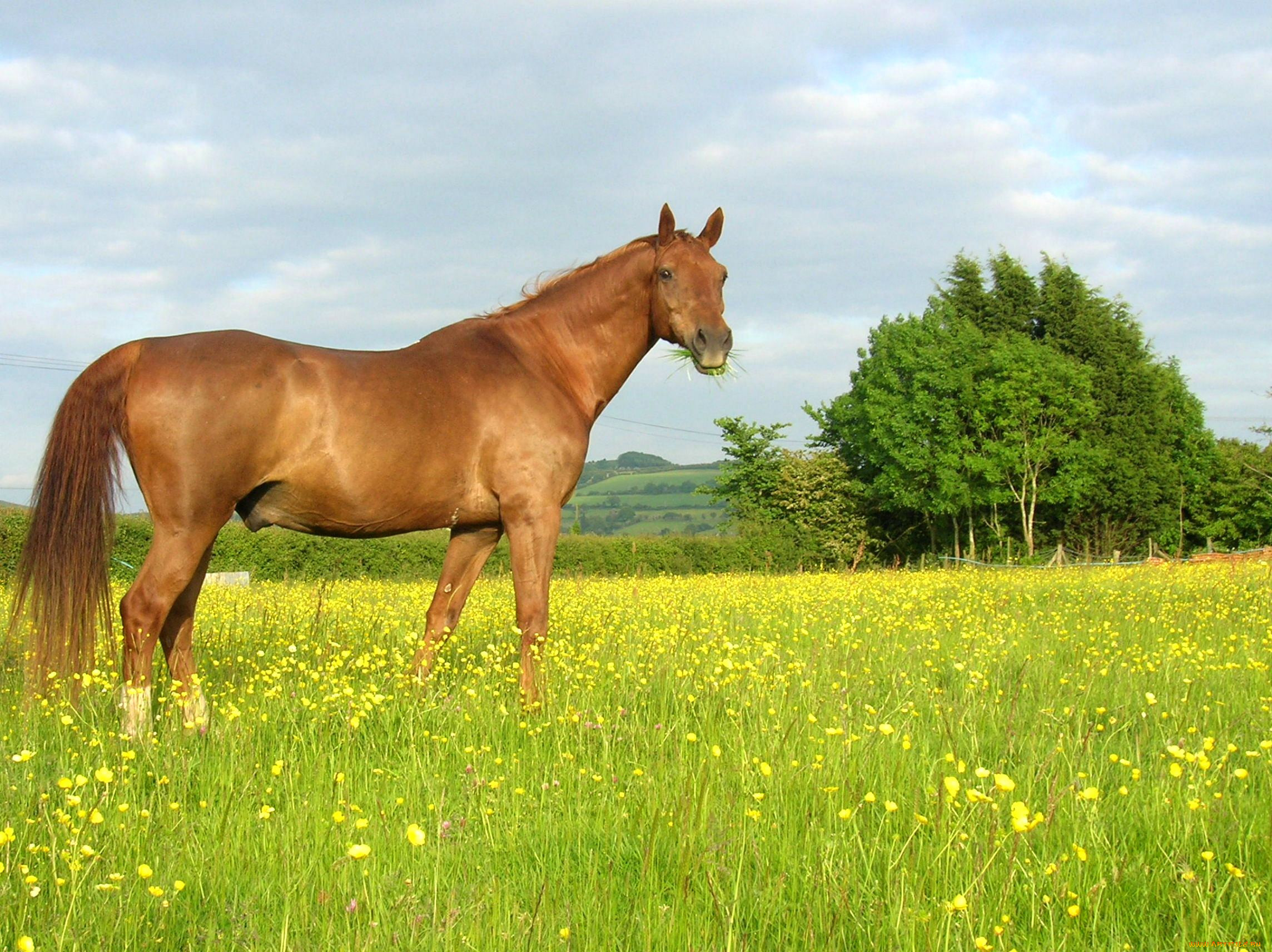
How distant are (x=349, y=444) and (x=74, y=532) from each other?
147cm

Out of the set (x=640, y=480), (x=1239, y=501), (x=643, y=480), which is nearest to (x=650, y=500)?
(x=643, y=480)

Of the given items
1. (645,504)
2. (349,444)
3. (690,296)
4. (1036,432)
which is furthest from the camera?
(645,504)

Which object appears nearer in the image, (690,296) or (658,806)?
(658,806)

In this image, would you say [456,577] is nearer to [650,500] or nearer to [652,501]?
[652,501]

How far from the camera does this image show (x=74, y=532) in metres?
5.20

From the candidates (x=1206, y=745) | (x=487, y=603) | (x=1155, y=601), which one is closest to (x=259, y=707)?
(x=1206, y=745)

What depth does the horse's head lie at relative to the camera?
6355 millimetres

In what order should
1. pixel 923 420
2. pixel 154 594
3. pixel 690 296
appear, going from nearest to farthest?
1. pixel 154 594
2. pixel 690 296
3. pixel 923 420

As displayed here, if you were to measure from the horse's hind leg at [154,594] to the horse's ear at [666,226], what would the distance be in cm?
340

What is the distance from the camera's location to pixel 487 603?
1172 cm

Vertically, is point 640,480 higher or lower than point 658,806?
higher

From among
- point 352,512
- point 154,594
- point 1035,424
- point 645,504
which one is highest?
point 1035,424

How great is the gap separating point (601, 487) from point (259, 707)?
123m

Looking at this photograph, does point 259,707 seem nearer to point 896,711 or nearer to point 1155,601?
point 896,711
